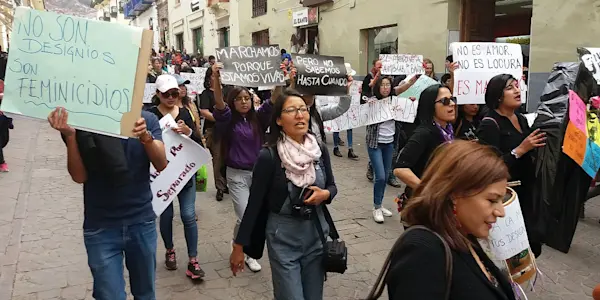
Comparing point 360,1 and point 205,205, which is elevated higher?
point 360,1

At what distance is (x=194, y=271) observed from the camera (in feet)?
13.6

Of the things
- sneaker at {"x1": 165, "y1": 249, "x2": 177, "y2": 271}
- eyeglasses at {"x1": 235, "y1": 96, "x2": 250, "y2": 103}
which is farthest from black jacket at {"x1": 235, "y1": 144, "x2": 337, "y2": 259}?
sneaker at {"x1": 165, "y1": 249, "x2": 177, "y2": 271}

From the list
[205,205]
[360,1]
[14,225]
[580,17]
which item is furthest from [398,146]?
[360,1]

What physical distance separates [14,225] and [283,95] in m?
4.48

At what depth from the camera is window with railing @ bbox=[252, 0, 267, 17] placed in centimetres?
2085

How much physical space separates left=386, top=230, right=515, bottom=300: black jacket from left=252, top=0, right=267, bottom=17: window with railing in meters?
20.2

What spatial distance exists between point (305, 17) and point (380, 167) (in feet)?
40.8

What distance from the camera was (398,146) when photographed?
7.23 metres

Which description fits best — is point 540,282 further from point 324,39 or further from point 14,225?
point 324,39

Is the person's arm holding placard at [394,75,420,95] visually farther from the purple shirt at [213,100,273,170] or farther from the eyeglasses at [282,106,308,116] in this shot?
the eyeglasses at [282,106,308,116]

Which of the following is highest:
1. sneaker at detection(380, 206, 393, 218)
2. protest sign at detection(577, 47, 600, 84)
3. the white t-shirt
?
protest sign at detection(577, 47, 600, 84)

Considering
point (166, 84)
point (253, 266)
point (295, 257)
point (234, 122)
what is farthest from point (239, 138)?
point (295, 257)

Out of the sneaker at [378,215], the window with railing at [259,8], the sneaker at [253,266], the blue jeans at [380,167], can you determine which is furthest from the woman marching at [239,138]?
the window with railing at [259,8]

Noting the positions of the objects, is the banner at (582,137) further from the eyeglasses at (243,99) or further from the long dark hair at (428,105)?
the eyeglasses at (243,99)
